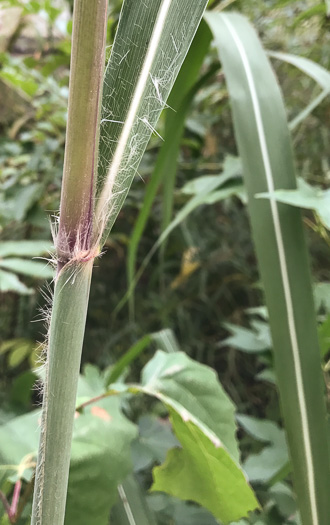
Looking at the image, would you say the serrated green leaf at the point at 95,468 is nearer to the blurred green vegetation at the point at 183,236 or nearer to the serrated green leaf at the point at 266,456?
the serrated green leaf at the point at 266,456

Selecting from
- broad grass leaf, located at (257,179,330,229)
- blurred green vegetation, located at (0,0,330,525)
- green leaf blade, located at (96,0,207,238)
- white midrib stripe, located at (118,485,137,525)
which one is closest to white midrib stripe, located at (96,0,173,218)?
green leaf blade, located at (96,0,207,238)

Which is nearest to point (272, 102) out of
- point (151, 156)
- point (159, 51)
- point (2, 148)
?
point (159, 51)

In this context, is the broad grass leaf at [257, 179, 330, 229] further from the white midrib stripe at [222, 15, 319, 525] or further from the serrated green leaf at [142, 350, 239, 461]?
the serrated green leaf at [142, 350, 239, 461]

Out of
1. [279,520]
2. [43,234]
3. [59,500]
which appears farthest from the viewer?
[43,234]

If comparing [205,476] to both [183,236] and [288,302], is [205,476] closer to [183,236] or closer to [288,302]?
[288,302]

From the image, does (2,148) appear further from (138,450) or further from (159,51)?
(159,51)

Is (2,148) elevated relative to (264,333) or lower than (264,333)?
elevated

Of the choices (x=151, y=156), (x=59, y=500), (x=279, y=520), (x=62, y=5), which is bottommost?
(x=279, y=520)
